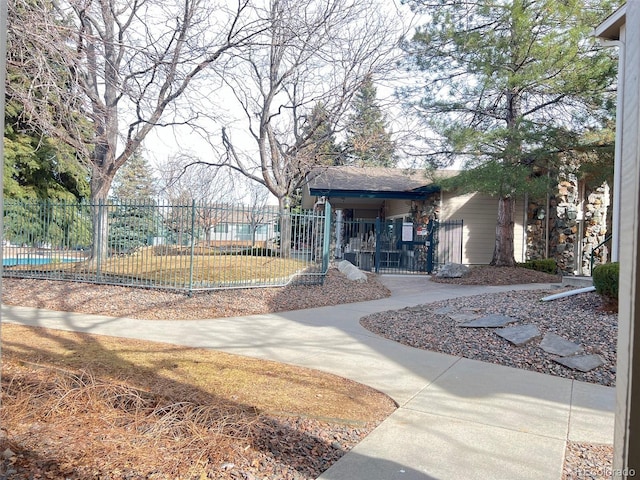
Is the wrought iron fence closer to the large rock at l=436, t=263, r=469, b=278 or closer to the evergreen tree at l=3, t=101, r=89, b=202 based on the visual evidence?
the large rock at l=436, t=263, r=469, b=278

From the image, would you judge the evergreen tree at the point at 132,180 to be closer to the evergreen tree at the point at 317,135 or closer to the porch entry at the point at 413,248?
the evergreen tree at the point at 317,135

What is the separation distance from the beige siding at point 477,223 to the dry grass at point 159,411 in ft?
48.5

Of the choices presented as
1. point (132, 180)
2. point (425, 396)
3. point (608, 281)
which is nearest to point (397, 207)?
point (608, 281)

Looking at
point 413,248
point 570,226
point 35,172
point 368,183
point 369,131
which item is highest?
point 369,131

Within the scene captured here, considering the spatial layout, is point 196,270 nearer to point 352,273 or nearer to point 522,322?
point 352,273

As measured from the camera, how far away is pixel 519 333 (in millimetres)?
6805

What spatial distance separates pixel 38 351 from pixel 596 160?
14463mm

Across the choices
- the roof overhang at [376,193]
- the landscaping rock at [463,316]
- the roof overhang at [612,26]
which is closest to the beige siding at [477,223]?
the roof overhang at [376,193]

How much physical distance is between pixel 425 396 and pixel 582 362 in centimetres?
237

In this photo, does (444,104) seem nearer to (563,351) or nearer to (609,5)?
(609,5)

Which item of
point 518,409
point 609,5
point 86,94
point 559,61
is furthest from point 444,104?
point 518,409

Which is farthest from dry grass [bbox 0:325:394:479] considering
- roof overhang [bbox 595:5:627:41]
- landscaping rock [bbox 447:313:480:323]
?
roof overhang [bbox 595:5:627:41]

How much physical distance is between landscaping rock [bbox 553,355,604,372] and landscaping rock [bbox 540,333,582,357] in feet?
0.38

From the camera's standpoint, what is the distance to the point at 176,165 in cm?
2083
